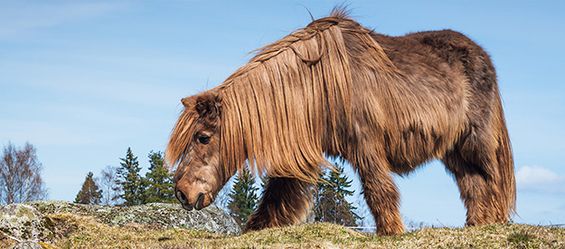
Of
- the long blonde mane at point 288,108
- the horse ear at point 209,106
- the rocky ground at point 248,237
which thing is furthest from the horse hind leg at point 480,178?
the horse ear at point 209,106

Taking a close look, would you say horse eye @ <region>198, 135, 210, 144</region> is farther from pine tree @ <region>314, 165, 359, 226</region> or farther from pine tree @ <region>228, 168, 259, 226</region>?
pine tree @ <region>228, 168, 259, 226</region>

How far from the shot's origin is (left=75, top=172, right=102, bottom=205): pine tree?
40.1m

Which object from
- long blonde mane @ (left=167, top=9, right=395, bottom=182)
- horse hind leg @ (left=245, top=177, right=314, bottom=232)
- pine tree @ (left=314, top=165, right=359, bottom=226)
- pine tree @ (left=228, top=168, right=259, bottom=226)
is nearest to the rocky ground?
horse hind leg @ (left=245, top=177, right=314, bottom=232)

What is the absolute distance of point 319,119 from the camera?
30.5 feet

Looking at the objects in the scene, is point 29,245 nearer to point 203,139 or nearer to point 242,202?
point 203,139

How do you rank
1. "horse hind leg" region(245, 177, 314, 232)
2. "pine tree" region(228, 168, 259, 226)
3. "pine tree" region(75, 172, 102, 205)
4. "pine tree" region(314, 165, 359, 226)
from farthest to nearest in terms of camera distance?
"pine tree" region(75, 172, 102, 205) → "pine tree" region(228, 168, 259, 226) → "pine tree" region(314, 165, 359, 226) → "horse hind leg" region(245, 177, 314, 232)

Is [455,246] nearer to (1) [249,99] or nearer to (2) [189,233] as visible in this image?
(1) [249,99]

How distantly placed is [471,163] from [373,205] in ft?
8.66

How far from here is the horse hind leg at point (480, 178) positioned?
428 inches

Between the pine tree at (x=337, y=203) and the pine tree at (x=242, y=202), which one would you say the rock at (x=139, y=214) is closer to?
the pine tree at (x=337, y=203)

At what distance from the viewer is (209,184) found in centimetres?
882

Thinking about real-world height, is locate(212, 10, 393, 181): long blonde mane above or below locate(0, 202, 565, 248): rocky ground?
above

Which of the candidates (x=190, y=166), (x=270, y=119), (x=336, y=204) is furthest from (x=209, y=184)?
(x=336, y=204)

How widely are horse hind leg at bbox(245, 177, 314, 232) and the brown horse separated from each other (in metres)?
0.01
